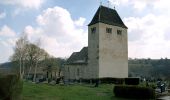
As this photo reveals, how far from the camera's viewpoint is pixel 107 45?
6350 cm

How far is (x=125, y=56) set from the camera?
67562mm

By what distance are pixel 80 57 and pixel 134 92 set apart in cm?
4726

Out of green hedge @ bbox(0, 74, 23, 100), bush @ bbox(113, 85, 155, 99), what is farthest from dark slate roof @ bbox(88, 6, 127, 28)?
green hedge @ bbox(0, 74, 23, 100)

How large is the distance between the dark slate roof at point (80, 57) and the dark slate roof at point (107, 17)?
299 inches

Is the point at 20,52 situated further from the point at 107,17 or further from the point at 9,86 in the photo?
the point at 9,86

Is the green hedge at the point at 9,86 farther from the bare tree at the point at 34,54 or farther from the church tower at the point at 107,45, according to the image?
the bare tree at the point at 34,54

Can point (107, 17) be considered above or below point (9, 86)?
above

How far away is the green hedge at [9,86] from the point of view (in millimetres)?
15109

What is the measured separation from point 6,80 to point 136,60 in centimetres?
15671

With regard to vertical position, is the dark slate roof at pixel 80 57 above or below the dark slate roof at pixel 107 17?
below

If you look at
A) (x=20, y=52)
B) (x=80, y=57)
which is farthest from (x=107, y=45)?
(x=20, y=52)

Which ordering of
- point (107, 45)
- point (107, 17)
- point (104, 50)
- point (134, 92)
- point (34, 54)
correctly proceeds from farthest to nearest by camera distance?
point (34, 54) → point (107, 17) → point (107, 45) → point (104, 50) → point (134, 92)

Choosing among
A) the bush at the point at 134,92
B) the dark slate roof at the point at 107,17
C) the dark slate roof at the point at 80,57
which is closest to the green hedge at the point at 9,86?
the bush at the point at 134,92

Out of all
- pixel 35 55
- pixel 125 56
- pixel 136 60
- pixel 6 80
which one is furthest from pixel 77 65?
pixel 136 60
